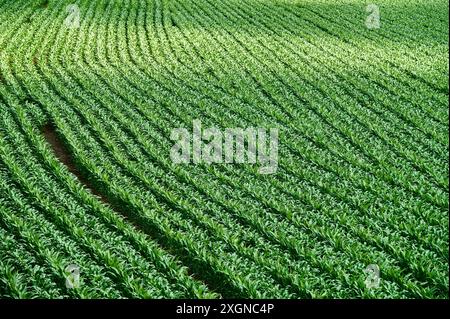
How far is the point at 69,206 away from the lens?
12.7 meters

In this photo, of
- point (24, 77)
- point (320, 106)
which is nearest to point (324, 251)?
point (320, 106)

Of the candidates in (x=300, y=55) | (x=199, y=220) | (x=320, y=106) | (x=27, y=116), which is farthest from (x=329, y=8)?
(x=199, y=220)

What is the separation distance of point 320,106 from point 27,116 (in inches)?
390

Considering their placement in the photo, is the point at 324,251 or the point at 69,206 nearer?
the point at 324,251

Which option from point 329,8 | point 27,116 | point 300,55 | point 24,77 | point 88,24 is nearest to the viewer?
point 27,116

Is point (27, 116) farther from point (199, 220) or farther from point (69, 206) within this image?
point (199, 220)

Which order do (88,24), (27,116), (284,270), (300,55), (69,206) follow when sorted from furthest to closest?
1. (88,24)
2. (300,55)
3. (27,116)
4. (69,206)
5. (284,270)

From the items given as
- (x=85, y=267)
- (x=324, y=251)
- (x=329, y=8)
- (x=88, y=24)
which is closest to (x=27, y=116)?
(x=85, y=267)

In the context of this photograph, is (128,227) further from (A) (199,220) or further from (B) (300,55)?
(B) (300,55)

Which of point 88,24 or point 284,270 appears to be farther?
point 88,24
